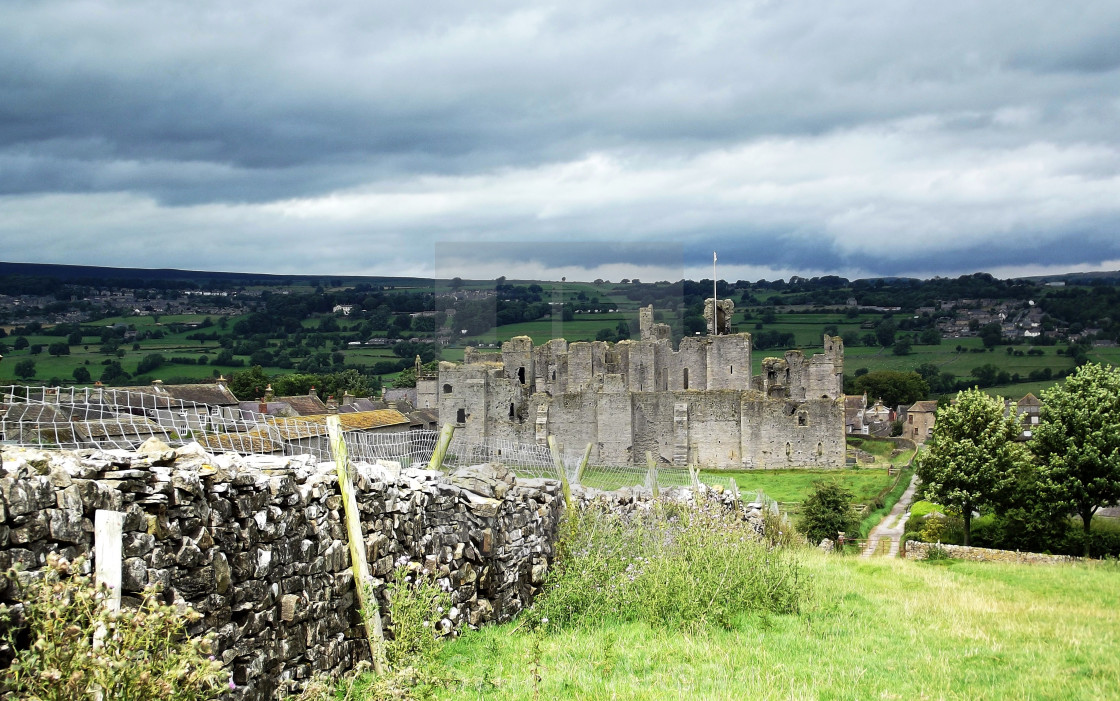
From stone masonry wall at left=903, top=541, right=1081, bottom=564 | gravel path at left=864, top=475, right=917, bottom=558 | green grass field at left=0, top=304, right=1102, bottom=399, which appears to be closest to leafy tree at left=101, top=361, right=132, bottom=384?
green grass field at left=0, top=304, right=1102, bottom=399

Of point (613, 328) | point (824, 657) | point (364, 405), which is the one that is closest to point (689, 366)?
point (613, 328)

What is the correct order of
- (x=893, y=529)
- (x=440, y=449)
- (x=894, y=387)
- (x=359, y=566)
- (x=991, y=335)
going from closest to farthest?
(x=359, y=566)
(x=440, y=449)
(x=893, y=529)
(x=894, y=387)
(x=991, y=335)

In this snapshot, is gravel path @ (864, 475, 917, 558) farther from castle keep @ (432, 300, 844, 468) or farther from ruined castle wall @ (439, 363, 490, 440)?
ruined castle wall @ (439, 363, 490, 440)

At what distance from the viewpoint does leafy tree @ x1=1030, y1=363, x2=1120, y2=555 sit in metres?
26.5

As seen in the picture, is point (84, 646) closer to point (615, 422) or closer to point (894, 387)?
point (615, 422)

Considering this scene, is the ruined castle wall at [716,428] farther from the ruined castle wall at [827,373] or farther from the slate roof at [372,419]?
the slate roof at [372,419]

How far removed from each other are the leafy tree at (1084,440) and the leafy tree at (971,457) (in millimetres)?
1064

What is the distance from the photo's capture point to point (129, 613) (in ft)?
16.5

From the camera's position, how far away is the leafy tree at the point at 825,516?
97.9 ft

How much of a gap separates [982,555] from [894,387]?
9699cm

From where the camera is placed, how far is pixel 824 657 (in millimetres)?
8906

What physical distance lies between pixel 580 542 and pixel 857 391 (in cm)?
11523

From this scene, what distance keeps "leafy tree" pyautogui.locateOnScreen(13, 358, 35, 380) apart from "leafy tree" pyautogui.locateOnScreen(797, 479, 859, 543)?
52.7 meters

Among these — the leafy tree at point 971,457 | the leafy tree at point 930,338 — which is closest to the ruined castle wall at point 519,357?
the leafy tree at point 971,457
